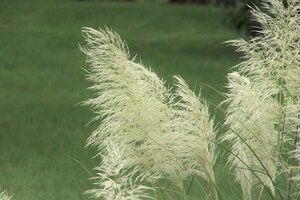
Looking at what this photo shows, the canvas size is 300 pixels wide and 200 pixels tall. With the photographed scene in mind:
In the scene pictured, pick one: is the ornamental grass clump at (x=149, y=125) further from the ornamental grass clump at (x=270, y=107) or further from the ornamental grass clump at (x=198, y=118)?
the ornamental grass clump at (x=270, y=107)

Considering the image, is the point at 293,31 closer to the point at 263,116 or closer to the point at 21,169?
the point at 263,116

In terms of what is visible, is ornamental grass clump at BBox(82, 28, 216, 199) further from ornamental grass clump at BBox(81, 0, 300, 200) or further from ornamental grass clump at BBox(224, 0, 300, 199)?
ornamental grass clump at BBox(224, 0, 300, 199)

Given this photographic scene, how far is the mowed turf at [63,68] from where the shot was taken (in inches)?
327

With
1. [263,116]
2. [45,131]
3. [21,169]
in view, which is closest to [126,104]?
[263,116]

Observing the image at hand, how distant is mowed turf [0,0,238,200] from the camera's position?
830cm

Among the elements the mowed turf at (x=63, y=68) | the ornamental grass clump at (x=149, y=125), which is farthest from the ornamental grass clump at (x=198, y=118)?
the mowed turf at (x=63, y=68)

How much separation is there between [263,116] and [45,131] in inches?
282

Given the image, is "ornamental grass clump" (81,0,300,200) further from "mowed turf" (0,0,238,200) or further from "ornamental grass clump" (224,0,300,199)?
"mowed turf" (0,0,238,200)

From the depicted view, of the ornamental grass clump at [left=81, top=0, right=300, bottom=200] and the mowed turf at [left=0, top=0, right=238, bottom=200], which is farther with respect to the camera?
the mowed turf at [left=0, top=0, right=238, bottom=200]

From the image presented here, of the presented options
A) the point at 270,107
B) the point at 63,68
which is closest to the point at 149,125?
the point at 270,107

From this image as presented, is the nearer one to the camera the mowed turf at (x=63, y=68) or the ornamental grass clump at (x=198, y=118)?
the ornamental grass clump at (x=198, y=118)

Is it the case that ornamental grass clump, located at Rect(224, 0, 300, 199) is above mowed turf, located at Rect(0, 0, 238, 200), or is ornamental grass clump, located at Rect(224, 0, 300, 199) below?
above

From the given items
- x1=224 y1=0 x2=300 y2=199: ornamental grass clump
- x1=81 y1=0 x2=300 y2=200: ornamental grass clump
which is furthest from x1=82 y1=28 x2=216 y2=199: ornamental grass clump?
x1=224 y1=0 x2=300 y2=199: ornamental grass clump

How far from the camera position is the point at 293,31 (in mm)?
3340
